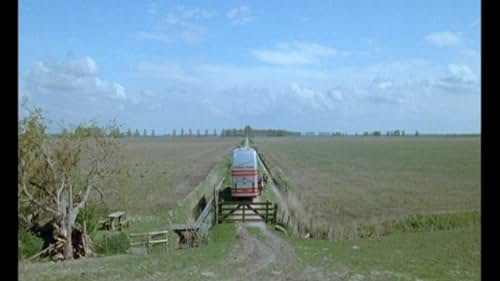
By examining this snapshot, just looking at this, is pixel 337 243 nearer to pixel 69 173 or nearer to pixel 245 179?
pixel 69 173

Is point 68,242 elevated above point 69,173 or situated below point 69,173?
below

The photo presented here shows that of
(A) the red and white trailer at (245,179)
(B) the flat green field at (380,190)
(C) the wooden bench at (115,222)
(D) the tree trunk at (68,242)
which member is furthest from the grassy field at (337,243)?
(A) the red and white trailer at (245,179)

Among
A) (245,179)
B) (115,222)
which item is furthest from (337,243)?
(245,179)

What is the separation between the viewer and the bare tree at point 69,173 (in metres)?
6.41

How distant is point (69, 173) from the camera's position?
673 cm

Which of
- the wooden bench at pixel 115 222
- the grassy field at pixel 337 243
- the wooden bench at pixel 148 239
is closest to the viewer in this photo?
the grassy field at pixel 337 243

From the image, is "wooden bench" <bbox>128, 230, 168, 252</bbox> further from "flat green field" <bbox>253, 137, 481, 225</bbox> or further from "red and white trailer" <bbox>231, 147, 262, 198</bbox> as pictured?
"red and white trailer" <bbox>231, 147, 262, 198</bbox>

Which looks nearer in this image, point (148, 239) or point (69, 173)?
point (69, 173)

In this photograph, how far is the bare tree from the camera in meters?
6.41

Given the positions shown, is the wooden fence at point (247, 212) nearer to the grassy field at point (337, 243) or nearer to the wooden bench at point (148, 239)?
the grassy field at point (337, 243)

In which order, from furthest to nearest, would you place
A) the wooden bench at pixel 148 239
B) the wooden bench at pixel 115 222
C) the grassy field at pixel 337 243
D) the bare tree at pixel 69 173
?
the wooden bench at pixel 115 222 → the wooden bench at pixel 148 239 → the bare tree at pixel 69 173 → the grassy field at pixel 337 243

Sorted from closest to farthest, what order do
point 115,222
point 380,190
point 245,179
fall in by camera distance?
point 115,222 < point 245,179 < point 380,190

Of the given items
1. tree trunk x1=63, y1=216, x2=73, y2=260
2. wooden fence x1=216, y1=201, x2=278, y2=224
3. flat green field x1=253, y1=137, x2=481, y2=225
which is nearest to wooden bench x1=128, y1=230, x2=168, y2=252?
tree trunk x1=63, y1=216, x2=73, y2=260
